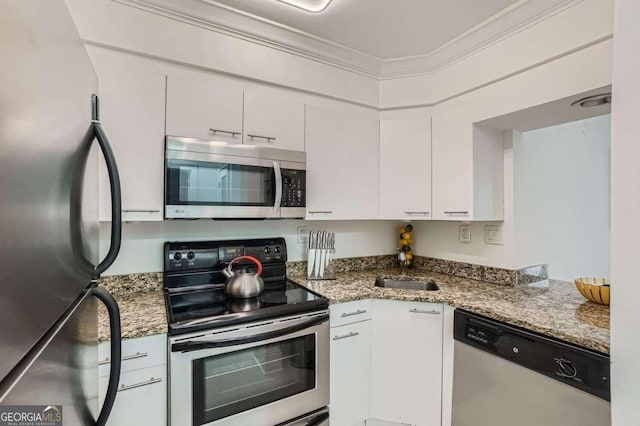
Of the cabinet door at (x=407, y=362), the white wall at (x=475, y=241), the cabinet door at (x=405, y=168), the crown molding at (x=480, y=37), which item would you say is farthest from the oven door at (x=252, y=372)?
the crown molding at (x=480, y=37)

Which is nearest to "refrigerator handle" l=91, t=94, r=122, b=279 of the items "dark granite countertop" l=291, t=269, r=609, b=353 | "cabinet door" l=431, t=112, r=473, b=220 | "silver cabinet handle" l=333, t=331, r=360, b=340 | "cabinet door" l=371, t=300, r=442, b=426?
"dark granite countertop" l=291, t=269, r=609, b=353

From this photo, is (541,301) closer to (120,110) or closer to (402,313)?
(402,313)

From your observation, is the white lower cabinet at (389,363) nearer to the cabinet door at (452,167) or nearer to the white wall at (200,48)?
the cabinet door at (452,167)

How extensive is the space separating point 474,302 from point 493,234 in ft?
2.32

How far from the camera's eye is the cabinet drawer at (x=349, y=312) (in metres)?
1.72

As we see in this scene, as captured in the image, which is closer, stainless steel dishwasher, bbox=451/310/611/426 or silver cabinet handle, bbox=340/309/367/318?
stainless steel dishwasher, bbox=451/310/611/426

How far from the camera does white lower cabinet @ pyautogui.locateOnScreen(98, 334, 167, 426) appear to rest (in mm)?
1188

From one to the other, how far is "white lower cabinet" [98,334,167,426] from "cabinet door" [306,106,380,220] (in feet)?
3.68

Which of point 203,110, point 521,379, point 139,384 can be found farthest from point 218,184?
point 521,379

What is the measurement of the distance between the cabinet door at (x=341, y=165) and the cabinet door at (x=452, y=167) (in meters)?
0.42

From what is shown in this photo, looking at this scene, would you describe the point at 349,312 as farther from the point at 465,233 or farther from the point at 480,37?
the point at 480,37

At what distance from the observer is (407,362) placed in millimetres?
1808

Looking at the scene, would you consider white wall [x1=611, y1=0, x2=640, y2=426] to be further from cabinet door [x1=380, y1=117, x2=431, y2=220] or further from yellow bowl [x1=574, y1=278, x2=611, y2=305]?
cabinet door [x1=380, y1=117, x2=431, y2=220]

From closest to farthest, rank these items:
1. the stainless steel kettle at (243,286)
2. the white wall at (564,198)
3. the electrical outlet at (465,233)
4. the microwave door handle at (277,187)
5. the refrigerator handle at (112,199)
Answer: the refrigerator handle at (112,199) < the stainless steel kettle at (243,286) < the microwave door handle at (277,187) < the white wall at (564,198) < the electrical outlet at (465,233)
